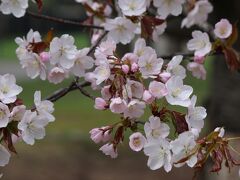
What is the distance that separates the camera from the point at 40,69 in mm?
1926

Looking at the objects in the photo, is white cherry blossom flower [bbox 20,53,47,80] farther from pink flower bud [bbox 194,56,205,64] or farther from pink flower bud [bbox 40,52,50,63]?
pink flower bud [bbox 194,56,205,64]

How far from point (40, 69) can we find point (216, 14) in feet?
7.09

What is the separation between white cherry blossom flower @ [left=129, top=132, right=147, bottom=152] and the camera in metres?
1.58

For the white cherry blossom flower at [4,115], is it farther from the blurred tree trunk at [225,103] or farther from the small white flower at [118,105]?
the blurred tree trunk at [225,103]

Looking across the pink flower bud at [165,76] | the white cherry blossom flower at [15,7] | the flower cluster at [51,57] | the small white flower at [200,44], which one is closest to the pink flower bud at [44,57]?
the flower cluster at [51,57]

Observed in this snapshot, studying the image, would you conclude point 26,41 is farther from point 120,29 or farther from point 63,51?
point 120,29

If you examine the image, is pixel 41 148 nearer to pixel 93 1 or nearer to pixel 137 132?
pixel 93 1

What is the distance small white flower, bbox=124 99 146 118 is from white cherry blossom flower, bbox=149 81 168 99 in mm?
43

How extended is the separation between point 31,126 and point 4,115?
72mm

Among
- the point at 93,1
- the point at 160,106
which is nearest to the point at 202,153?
the point at 160,106

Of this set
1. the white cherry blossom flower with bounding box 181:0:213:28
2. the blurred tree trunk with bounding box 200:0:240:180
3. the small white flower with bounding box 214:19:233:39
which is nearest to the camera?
the small white flower with bounding box 214:19:233:39

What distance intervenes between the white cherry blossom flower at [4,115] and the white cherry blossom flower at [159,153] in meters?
0.33

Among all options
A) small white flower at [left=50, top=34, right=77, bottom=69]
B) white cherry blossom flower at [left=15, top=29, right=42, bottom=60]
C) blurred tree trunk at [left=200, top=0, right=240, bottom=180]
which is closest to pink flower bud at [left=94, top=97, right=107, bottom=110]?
small white flower at [left=50, top=34, right=77, bottom=69]

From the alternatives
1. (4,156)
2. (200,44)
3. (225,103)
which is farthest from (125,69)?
(225,103)
